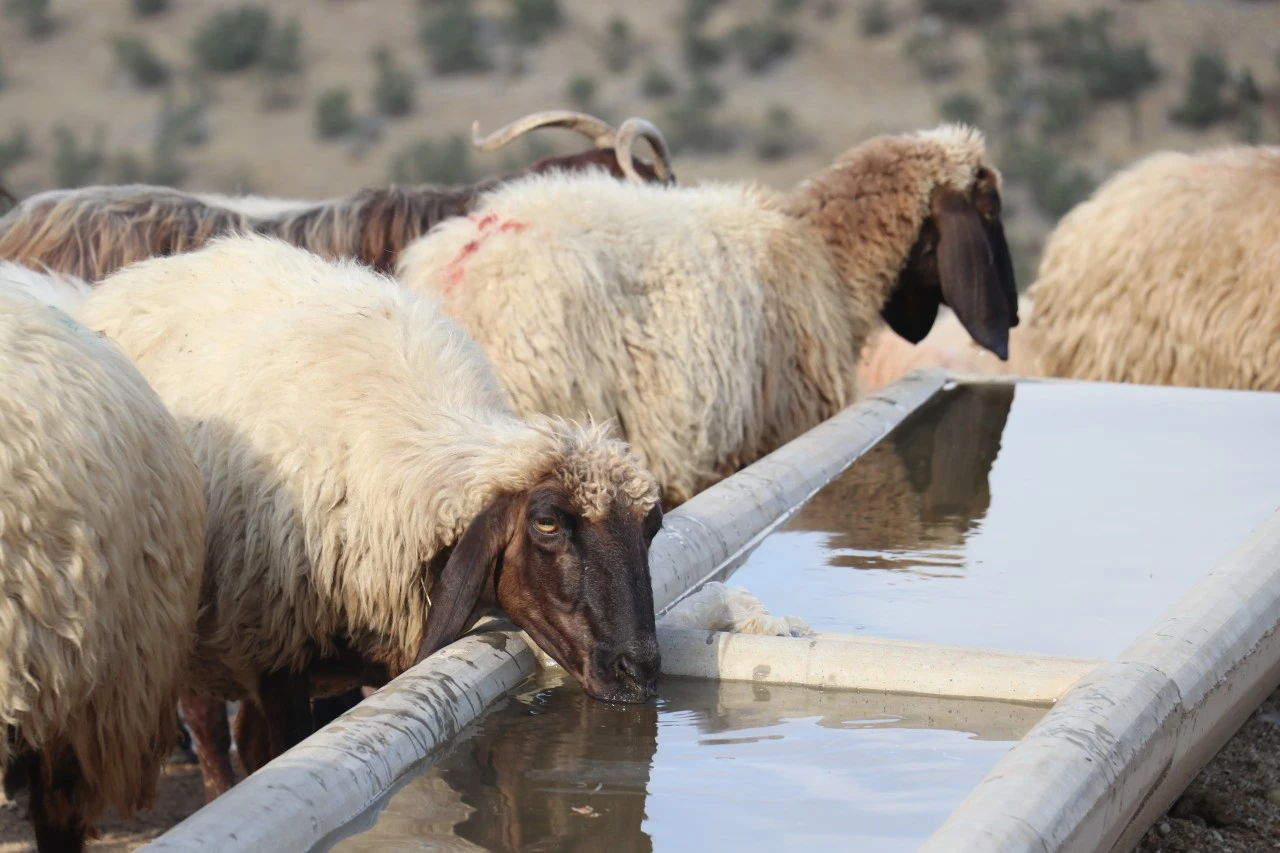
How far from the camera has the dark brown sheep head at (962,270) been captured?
23.9 feet

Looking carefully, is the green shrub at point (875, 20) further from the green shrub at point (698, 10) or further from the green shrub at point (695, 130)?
the green shrub at point (695, 130)

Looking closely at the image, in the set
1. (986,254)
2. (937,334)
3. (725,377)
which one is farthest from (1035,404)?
(937,334)

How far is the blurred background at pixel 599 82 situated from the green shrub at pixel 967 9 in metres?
0.05

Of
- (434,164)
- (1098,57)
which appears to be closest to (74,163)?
(434,164)

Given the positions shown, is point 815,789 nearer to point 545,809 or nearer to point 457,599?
point 545,809

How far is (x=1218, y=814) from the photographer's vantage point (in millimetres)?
4141

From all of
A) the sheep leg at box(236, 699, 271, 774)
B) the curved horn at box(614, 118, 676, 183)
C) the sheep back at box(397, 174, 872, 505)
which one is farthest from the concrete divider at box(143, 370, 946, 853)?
the curved horn at box(614, 118, 676, 183)

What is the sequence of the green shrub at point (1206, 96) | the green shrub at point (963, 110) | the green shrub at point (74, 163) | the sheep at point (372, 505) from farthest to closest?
the green shrub at point (963, 110)
the green shrub at point (74, 163)
the green shrub at point (1206, 96)
the sheep at point (372, 505)

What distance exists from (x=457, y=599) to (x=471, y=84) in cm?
3011

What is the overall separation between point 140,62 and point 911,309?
93.1 ft

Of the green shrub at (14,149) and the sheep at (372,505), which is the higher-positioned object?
the green shrub at (14,149)

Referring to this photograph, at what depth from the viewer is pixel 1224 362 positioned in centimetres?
746

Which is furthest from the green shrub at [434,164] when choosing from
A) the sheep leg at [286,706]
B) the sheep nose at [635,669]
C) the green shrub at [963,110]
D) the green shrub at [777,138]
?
the sheep nose at [635,669]

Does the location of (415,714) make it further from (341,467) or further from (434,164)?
(434,164)
